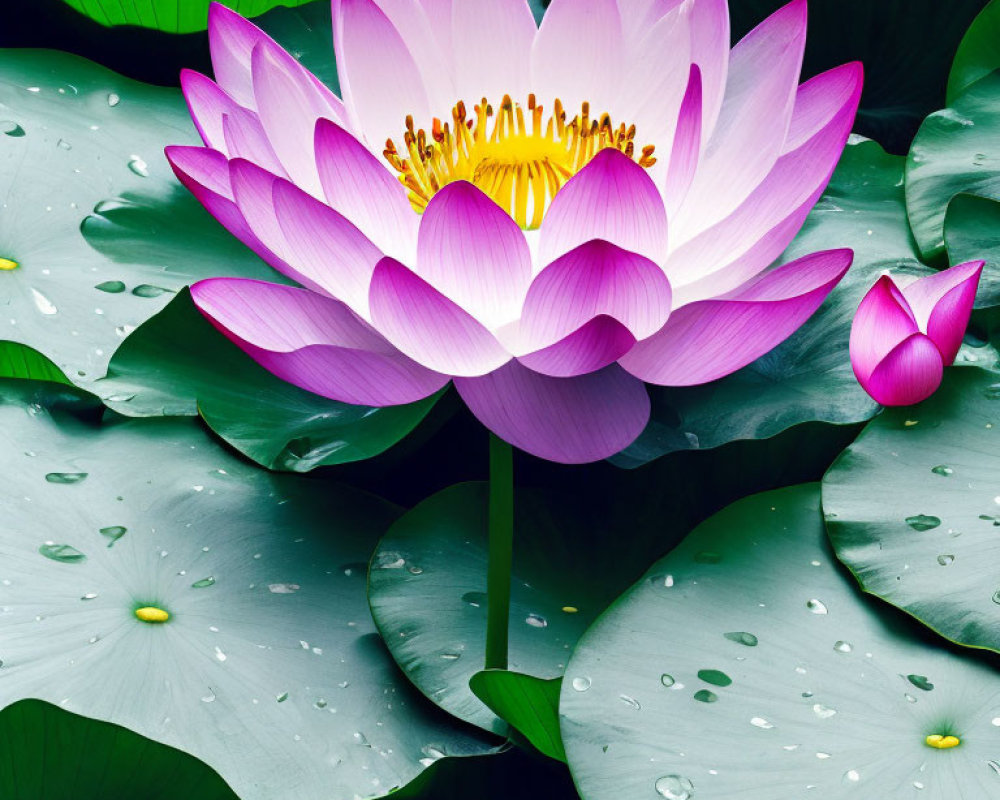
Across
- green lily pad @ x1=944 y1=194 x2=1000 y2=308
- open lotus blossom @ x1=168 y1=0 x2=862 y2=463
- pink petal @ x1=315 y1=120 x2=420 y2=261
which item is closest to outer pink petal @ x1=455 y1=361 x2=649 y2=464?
open lotus blossom @ x1=168 y1=0 x2=862 y2=463

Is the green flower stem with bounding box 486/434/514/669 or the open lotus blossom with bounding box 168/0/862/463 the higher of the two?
the open lotus blossom with bounding box 168/0/862/463

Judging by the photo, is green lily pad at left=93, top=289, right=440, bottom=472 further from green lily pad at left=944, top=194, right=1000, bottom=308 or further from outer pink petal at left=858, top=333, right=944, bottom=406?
green lily pad at left=944, top=194, right=1000, bottom=308

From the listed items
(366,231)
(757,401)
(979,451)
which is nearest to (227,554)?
(366,231)

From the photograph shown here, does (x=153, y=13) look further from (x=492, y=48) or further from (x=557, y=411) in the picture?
(x=557, y=411)

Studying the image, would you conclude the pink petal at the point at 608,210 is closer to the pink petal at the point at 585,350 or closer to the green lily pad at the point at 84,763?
the pink petal at the point at 585,350

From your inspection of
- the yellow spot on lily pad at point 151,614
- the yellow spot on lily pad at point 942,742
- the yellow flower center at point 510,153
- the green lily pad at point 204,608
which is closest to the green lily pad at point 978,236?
the yellow flower center at point 510,153
